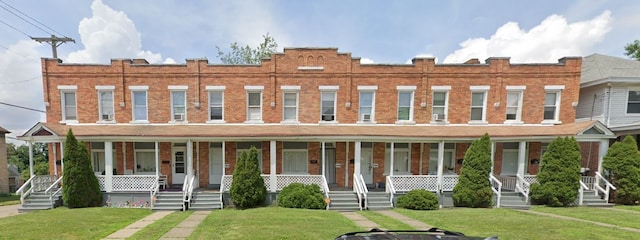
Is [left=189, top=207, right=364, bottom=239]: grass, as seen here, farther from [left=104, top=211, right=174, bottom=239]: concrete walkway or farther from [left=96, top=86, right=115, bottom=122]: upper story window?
[left=96, top=86, right=115, bottom=122]: upper story window

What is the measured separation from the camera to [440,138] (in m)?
11.3

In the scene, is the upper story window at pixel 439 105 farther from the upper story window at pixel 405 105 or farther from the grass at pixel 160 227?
the grass at pixel 160 227

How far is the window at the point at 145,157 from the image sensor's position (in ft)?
41.5

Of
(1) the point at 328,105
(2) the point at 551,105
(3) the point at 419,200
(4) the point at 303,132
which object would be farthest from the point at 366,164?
(2) the point at 551,105

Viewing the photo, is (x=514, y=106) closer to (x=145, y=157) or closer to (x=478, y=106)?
(x=478, y=106)

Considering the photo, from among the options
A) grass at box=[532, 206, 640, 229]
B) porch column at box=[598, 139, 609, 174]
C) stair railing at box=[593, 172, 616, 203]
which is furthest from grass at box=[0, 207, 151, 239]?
porch column at box=[598, 139, 609, 174]

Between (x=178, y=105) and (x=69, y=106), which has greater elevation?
(x=178, y=105)

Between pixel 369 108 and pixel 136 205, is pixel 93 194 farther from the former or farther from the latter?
pixel 369 108

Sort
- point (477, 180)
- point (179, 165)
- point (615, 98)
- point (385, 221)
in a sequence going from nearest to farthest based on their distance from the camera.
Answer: point (385, 221) < point (477, 180) < point (615, 98) < point (179, 165)

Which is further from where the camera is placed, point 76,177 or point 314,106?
point 314,106

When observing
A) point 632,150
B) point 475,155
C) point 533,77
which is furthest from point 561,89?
point 475,155

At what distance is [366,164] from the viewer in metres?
13.1

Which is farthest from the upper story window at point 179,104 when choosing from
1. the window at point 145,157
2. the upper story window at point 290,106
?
the upper story window at point 290,106

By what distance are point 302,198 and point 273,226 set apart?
126 inches
